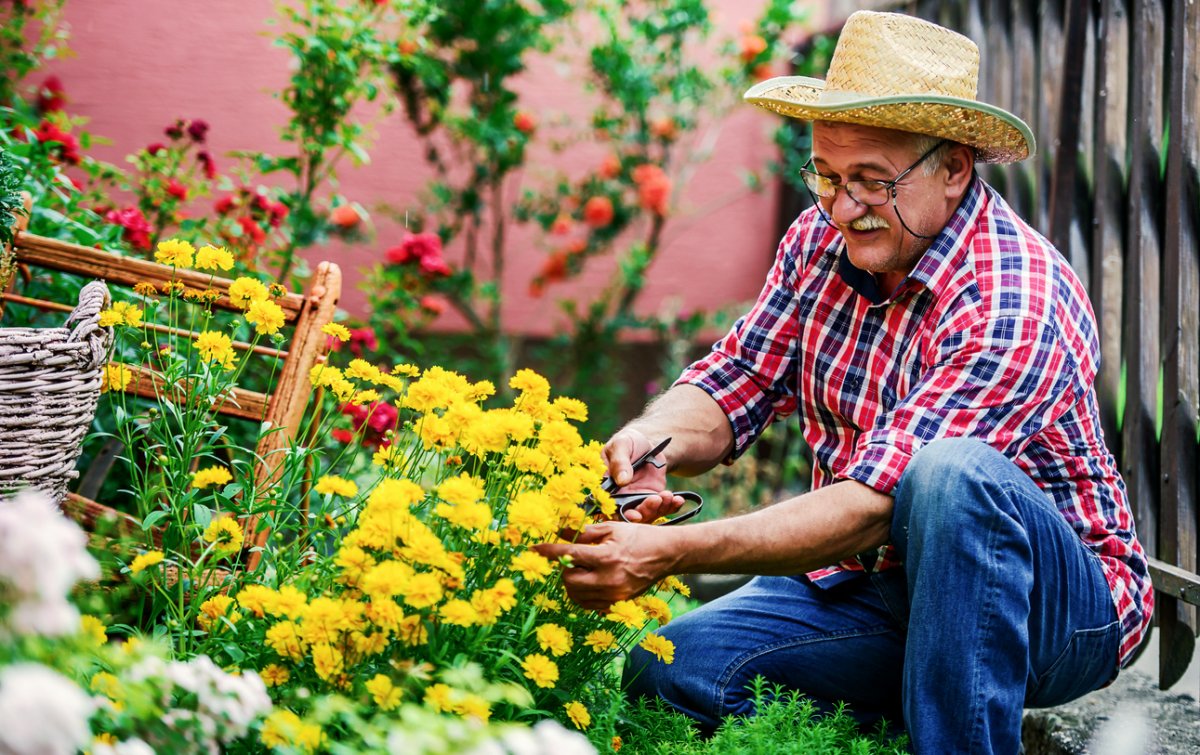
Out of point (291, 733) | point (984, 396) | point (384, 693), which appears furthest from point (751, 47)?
point (291, 733)

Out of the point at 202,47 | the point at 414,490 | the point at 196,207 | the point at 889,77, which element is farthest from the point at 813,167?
the point at 202,47

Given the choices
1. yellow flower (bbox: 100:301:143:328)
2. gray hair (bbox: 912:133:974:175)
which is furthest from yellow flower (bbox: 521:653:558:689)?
gray hair (bbox: 912:133:974:175)

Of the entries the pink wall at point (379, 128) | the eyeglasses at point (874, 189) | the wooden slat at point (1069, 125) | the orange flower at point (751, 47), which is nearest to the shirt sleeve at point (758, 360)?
the eyeglasses at point (874, 189)

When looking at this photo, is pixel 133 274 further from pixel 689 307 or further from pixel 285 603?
pixel 689 307

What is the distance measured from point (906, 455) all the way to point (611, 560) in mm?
614

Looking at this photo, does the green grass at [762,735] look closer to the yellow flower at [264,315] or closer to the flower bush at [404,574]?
the flower bush at [404,574]

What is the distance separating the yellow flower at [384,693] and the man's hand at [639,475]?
0.68 m

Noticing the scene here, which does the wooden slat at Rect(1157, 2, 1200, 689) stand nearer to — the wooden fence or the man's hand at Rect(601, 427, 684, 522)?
the wooden fence

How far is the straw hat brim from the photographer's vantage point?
209 cm

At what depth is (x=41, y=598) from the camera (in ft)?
3.22

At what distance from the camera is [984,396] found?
200 cm

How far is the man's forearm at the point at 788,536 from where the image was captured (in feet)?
6.01

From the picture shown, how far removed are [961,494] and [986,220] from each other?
622mm

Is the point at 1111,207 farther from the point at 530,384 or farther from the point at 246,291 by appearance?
the point at 246,291
